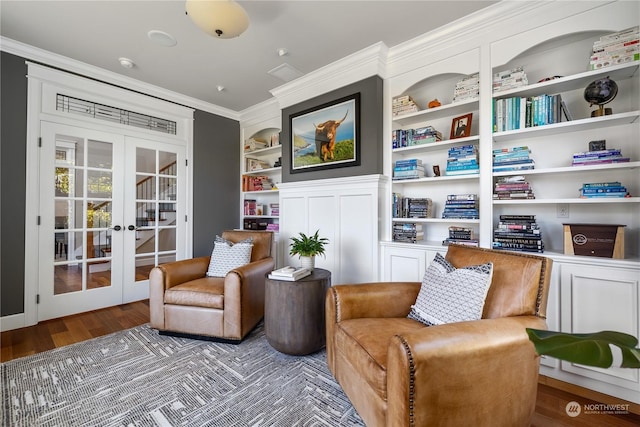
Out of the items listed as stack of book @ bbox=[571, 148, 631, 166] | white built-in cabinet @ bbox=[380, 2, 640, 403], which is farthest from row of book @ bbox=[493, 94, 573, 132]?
stack of book @ bbox=[571, 148, 631, 166]

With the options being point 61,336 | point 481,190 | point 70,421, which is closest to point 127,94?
point 61,336

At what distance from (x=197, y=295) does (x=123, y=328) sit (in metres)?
0.96

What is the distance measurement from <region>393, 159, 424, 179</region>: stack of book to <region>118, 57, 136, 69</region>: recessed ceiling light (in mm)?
2869

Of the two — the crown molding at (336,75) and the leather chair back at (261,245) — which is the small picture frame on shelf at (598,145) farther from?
the leather chair back at (261,245)

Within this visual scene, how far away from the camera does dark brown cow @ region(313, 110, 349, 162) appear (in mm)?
2988

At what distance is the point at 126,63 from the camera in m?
2.81

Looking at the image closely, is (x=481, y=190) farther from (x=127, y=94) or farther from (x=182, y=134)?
(x=127, y=94)

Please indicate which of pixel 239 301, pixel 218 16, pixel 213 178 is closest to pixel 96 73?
pixel 213 178

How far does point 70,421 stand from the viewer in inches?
56.7

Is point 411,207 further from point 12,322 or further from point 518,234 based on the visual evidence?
point 12,322

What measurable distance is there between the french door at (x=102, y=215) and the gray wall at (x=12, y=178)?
0.47 feet

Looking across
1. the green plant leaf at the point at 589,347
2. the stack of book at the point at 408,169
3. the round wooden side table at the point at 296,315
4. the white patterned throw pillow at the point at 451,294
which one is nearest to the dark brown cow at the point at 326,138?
the stack of book at the point at 408,169

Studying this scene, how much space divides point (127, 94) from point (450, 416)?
4.13m

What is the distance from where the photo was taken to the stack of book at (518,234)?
6.45 ft
